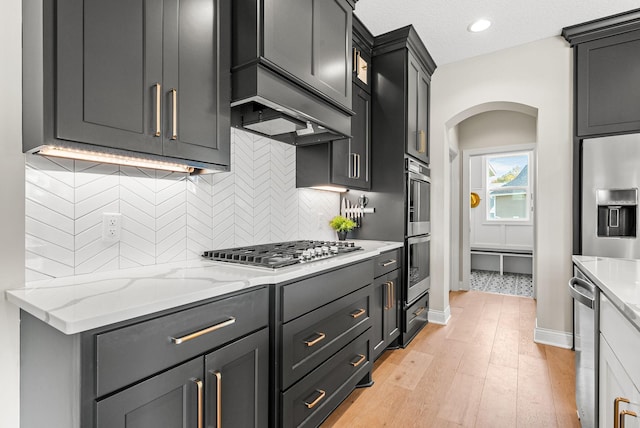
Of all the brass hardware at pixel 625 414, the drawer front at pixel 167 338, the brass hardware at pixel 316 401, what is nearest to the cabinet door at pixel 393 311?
the brass hardware at pixel 316 401

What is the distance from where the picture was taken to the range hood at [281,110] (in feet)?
5.19

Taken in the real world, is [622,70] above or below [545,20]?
below

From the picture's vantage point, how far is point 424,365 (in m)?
2.53

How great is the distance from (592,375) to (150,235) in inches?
84.0

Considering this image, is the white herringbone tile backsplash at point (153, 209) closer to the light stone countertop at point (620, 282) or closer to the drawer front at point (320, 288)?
the drawer front at point (320, 288)

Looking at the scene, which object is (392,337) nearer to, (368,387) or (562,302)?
(368,387)

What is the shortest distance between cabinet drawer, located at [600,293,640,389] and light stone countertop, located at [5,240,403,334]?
116 cm

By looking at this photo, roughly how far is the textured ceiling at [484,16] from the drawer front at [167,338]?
2.49 metres

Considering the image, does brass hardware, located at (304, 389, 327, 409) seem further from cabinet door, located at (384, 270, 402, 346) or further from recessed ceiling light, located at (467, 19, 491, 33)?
recessed ceiling light, located at (467, 19, 491, 33)

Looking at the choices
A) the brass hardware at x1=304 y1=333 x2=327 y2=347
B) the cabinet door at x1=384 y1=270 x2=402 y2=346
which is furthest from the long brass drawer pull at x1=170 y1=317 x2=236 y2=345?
the cabinet door at x1=384 y1=270 x2=402 y2=346

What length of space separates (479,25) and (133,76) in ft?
9.38

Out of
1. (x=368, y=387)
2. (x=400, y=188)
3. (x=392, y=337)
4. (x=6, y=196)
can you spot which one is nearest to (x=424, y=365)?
(x=392, y=337)

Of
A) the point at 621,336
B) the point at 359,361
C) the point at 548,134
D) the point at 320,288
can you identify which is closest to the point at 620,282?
the point at 621,336

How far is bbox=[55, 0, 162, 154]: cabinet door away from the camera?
3.42 feet
